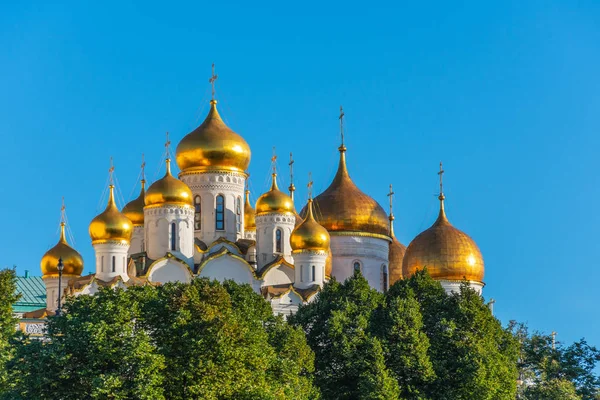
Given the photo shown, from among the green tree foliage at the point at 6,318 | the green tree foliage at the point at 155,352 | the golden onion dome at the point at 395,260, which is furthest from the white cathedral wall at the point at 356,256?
the green tree foliage at the point at 6,318

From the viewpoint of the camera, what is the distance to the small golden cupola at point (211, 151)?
6234 cm

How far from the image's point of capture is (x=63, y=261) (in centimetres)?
6041

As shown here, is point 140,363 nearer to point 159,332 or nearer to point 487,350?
point 159,332

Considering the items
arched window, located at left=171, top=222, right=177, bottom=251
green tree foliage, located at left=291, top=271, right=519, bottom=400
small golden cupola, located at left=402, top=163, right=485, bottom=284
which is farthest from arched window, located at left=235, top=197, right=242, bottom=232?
green tree foliage, located at left=291, top=271, right=519, bottom=400

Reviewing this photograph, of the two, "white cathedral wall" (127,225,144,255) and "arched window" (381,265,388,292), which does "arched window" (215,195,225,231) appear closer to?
"white cathedral wall" (127,225,144,255)

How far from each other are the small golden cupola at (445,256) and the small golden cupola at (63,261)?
14.7 meters

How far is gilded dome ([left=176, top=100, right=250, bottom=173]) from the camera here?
2454 inches

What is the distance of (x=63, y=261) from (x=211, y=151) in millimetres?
7774

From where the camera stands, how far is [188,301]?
39.6 metres

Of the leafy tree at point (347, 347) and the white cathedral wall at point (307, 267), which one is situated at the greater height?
the white cathedral wall at point (307, 267)

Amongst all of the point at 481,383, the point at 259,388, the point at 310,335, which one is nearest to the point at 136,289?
the point at 259,388

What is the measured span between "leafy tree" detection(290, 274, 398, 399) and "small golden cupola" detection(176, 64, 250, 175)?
605 inches

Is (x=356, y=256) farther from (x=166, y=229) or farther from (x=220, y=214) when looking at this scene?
(x=166, y=229)

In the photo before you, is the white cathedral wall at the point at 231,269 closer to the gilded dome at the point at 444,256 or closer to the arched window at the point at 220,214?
the arched window at the point at 220,214
